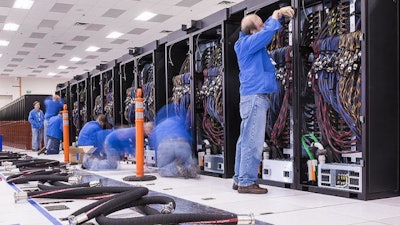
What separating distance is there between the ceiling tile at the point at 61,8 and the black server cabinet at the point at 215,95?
700 cm

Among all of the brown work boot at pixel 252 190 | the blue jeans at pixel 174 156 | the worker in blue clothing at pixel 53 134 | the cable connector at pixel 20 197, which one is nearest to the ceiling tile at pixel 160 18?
the worker in blue clothing at pixel 53 134

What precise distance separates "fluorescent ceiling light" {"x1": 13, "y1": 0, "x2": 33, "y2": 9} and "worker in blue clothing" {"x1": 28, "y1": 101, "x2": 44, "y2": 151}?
2572 mm

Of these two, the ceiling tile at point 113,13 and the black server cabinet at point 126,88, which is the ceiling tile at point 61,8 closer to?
the ceiling tile at point 113,13

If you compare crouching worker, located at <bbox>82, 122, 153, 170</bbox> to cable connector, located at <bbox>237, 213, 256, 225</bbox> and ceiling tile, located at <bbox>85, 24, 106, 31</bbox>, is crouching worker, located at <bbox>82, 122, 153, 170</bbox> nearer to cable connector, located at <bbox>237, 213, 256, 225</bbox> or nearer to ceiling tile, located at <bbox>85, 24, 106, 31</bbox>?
cable connector, located at <bbox>237, 213, 256, 225</bbox>

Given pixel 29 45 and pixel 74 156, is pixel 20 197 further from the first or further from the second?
pixel 29 45

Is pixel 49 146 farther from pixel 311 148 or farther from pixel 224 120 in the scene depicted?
pixel 311 148

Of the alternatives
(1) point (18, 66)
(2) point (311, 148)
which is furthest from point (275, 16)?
(1) point (18, 66)

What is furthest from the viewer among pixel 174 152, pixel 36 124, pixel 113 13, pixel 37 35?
pixel 37 35

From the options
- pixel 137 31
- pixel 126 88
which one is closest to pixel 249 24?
pixel 126 88

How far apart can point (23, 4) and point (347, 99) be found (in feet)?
32.3

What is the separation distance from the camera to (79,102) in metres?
10.3

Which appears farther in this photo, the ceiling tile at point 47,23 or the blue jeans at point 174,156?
the ceiling tile at point 47,23

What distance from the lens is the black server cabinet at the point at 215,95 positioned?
181 inches

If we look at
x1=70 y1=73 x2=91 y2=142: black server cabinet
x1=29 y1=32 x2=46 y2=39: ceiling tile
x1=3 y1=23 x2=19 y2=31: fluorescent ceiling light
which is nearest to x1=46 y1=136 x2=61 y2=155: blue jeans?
x1=70 y1=73 x2=91 y2=142: black server cabinet
